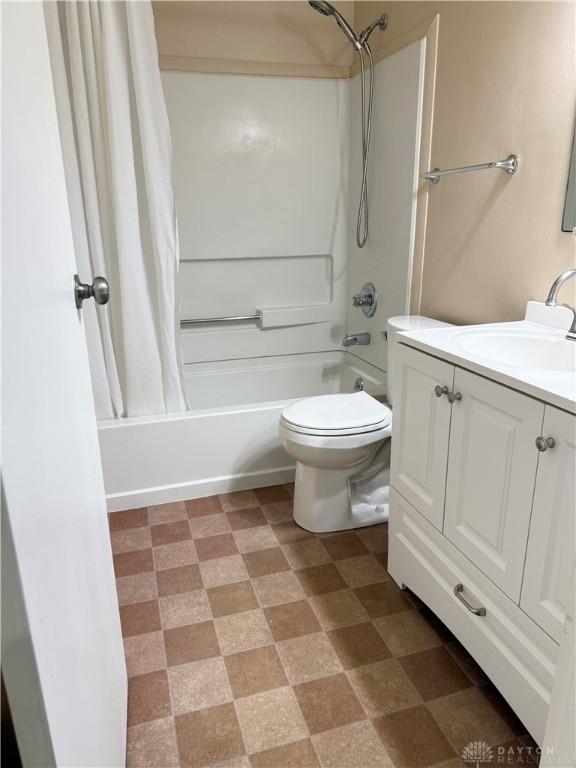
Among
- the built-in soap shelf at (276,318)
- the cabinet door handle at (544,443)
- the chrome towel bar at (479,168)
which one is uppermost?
the chrome towel bar at (479,168)

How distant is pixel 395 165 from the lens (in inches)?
94.0

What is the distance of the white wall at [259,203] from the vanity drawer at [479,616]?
1515 mm

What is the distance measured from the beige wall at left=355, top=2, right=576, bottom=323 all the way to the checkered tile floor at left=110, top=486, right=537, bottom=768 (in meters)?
1.05

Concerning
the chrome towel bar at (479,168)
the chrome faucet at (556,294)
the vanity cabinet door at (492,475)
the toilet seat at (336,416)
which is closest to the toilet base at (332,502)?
the toilet seat at (336,416)

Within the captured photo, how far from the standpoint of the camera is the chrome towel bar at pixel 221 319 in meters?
2.80

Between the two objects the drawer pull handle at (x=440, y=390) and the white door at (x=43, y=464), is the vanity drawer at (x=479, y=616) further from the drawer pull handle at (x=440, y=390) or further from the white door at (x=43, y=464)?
the white door at (x=43, y=464)

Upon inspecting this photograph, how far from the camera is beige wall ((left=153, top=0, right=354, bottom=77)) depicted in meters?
2.43

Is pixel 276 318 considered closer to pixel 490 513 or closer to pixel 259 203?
pixel 259 203

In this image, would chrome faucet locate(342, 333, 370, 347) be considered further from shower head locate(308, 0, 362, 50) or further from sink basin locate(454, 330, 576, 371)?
shower head locate(308, 0, 362, 50)

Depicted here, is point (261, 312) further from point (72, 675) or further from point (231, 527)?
point (72, 675)

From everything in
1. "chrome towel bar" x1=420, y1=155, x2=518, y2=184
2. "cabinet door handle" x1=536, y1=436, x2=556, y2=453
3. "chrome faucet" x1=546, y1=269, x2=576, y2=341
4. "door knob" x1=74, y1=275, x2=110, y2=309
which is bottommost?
"cabinet door handle" x1=536, y1=436, x2=556, y2=453

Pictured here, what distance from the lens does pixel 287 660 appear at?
1.48m

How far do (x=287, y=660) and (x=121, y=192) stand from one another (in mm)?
1693

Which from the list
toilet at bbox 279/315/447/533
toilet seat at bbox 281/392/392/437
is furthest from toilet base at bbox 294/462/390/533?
toilet seat at bbox 281/392/392/437
